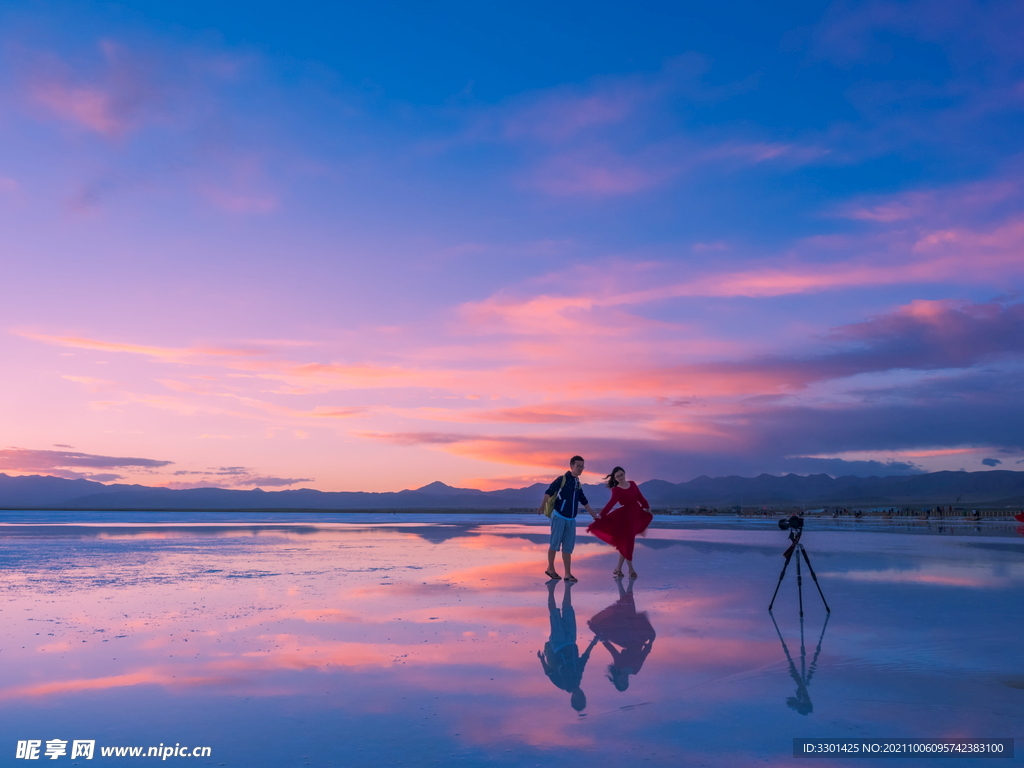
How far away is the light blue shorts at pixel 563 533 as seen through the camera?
49.1ft

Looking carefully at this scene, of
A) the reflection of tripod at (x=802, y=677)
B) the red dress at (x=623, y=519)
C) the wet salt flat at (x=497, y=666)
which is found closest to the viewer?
the wet salt flat at (x=497, y=666)

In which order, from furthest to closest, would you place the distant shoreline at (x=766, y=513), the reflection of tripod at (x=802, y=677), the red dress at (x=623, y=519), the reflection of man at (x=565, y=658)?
the distant shoreline at (x=766, y=513), the red dress at (x=623, y=519), the reflection of man at (x=565, y=658), the reflection of tripod at (x=802, y=677)

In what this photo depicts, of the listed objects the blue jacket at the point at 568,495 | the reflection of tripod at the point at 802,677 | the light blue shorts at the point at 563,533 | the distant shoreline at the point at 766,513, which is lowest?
the distant shoreline at the point at 766,513

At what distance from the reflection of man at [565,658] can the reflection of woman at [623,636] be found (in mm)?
297

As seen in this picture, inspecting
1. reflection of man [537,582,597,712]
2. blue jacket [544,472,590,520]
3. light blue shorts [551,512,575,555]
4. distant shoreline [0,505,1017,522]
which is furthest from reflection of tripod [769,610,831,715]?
distant shoreline [0,505,1017,522]

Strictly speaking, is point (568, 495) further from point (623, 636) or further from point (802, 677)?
point (802, 677)

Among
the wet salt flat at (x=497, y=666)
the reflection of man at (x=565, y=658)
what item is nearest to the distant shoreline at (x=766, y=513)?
the wet salt flat at (x=497, y=666)

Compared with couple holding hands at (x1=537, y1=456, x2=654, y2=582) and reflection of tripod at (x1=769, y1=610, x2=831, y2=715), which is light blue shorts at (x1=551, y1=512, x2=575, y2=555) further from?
reflection of tripod at (x1=769, y1=610, x2=831, y2=715)

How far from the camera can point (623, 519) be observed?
16.2 metres

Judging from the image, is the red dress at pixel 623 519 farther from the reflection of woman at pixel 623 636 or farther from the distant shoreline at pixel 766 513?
the distant shoreline at pixel 766 513

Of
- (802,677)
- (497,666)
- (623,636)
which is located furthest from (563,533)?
(802,677)

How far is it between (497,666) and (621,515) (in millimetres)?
9297

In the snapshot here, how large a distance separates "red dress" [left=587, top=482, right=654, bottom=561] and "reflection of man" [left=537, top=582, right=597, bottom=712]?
536 cm

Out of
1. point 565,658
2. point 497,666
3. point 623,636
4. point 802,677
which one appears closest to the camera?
point 802,677
